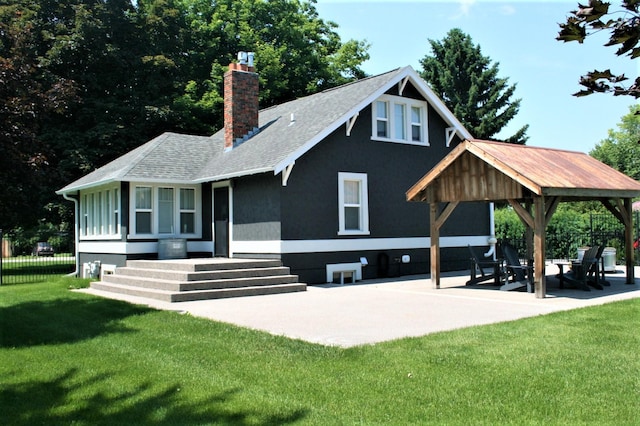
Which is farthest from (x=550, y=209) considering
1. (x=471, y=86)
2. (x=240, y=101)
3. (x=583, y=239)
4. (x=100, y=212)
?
(x=471, y=86)

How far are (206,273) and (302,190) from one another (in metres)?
3.90

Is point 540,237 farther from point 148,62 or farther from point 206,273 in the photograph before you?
point 148,62

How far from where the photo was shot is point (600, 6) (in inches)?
85.6

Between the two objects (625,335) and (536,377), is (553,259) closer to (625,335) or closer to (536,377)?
(625,335)

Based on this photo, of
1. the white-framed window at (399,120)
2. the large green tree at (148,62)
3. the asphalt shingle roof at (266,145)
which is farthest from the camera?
the large green tree at (148,62)

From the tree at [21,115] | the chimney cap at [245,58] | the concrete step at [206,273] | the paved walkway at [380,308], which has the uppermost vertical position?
the chimney cap at [245,58]

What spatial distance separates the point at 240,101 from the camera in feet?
65.0

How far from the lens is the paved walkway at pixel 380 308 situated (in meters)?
9.09

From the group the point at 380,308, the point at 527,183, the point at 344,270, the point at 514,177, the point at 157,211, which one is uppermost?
the point at 514,177

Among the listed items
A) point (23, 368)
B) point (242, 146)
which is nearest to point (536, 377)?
point (23, 368)

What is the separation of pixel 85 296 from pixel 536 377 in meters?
11.5

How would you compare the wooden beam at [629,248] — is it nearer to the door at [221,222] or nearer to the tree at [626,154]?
the door at [221,222]

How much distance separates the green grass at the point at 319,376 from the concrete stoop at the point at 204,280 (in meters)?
4.27

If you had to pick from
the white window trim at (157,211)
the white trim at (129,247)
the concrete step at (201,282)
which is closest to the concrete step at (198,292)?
the concrete step at (201,282)
